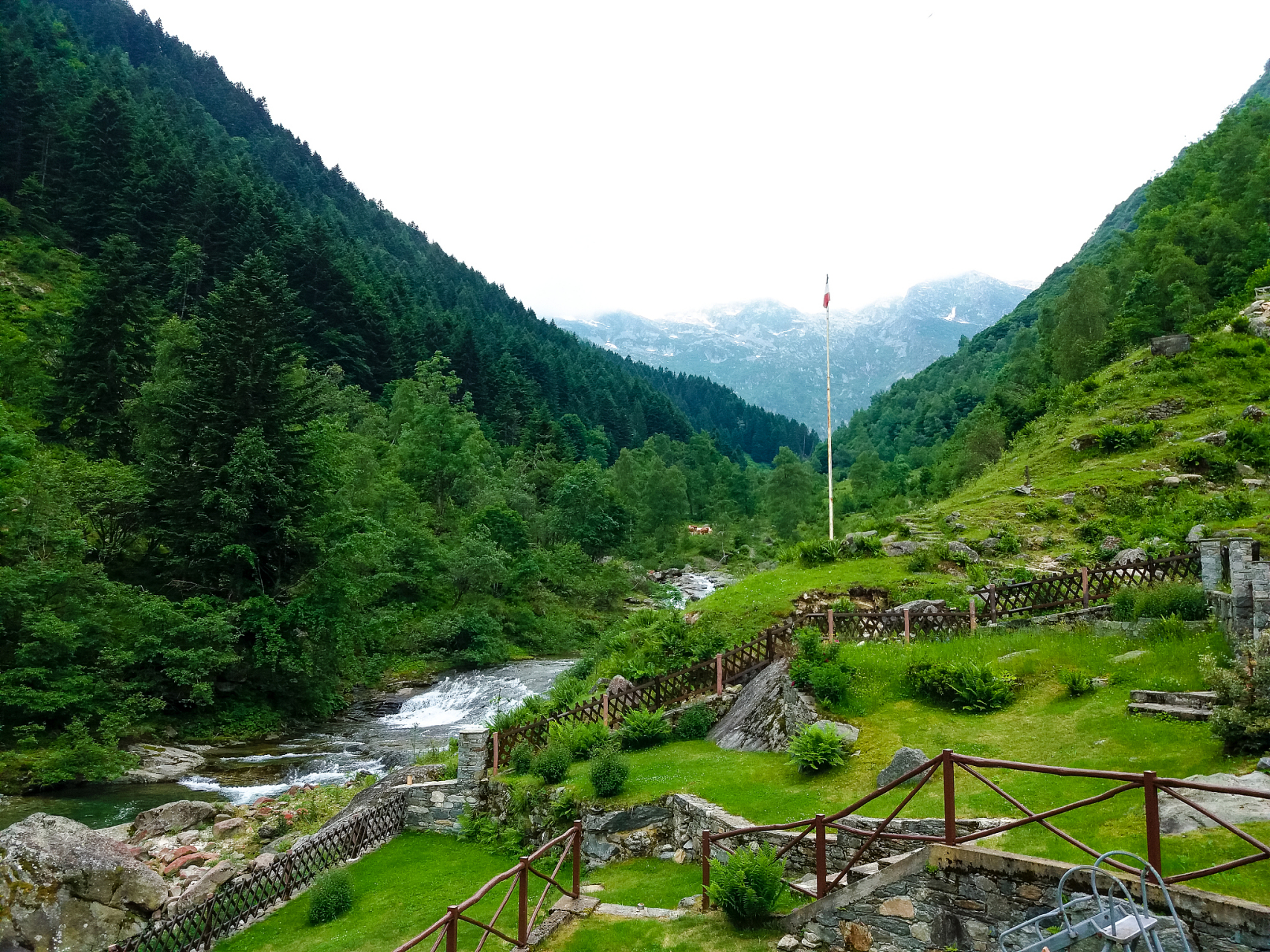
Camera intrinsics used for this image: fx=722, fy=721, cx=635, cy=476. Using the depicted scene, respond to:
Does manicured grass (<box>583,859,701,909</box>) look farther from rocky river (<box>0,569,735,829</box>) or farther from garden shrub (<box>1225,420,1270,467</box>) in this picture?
garden shrub (<box>1225,420,1270,467</box>)

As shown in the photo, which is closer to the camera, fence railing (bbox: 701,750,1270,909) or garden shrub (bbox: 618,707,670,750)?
fence railing (bbox: 701,750,1270,909)

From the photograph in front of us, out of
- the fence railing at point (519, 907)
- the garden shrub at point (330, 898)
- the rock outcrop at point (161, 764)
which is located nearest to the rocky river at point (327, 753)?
the rock outcrop at point (161, 764)

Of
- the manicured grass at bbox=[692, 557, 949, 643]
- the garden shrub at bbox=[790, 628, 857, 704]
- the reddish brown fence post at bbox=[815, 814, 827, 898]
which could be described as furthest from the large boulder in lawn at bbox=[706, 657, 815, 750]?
the reddish brown fence post at bbox=[815, 814, 827, 898]

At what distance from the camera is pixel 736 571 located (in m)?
63.7

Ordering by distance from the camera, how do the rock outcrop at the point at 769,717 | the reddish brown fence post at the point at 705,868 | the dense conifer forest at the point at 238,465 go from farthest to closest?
the dense conifer forest at the point at 238,465 → the rock outcrop at the point at 769,717 → the reddish brown fence post at the point at 705,868

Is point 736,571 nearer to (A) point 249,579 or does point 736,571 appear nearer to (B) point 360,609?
(B) point 360,609

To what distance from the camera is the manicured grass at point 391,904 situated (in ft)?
44.1

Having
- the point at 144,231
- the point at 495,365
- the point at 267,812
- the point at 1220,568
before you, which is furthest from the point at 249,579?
the point at 495,365

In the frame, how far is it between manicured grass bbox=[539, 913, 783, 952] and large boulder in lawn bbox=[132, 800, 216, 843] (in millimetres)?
15496

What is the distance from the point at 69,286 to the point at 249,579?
1765 inches

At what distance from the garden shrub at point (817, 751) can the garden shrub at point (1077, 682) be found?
5083 millimetres

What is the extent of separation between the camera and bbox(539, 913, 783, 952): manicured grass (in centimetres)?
942

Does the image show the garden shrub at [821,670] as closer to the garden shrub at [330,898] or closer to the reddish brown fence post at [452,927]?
the garden shrub at [330,898]

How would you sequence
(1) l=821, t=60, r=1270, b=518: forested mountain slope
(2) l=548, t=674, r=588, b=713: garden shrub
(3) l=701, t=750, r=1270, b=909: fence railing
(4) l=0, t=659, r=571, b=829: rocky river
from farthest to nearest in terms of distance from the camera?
(1) l=821, t=60, r=1270, b=518: forested mountain slope < (2) l=548, t=674, r=588, b=713: garden shrub < (4) l=0, t=659, r=571, b=829: rocky river < (3) l=701, t=750, r=1270, b=909: fence railing
